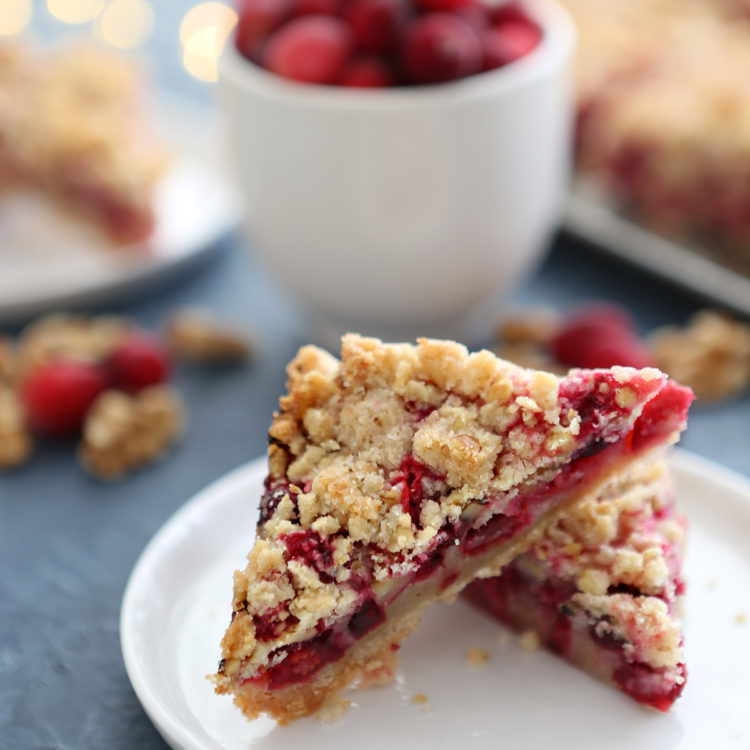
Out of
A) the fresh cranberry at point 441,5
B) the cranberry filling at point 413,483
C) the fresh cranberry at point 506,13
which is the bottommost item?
the cranberry filling at point 413,483

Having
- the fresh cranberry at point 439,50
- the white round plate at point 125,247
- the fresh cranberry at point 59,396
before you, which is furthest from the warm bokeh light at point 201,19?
the fresh cranberry at point 59,396

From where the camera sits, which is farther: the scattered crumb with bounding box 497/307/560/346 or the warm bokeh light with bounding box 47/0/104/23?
the warm bokeh light with bounding box 47/0/104/23

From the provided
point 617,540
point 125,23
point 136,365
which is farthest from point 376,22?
point 125,23

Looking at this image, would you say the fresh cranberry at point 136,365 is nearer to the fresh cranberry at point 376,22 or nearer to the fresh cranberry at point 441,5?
the fresh cranberry at point 376,22

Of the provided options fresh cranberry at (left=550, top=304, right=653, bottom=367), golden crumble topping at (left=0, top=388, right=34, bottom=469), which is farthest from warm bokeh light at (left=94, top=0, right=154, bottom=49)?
fresh cranberry at (left=550, top=304, right=653, bottom=367)

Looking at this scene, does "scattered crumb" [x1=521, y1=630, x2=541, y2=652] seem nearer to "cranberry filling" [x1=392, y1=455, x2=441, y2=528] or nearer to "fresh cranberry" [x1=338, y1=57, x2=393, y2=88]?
"cranberry filling" [x1=392, y1=455, x2=441, y2=528]

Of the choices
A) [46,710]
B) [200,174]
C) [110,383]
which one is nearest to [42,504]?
[110,383]
